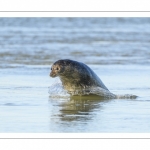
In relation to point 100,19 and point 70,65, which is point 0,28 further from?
point 70,65

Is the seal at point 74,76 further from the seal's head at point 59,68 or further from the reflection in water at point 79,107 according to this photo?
the reflection in water at point 79,107

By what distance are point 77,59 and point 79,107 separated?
23.3 ft

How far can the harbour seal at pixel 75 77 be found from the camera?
12016mm

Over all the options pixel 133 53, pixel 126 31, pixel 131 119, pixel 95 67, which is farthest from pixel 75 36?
pixel 131 119

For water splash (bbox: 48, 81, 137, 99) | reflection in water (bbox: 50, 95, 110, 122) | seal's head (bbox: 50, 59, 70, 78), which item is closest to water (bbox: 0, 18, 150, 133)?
reflection in water (bbox: 50, 95, 110, 122)

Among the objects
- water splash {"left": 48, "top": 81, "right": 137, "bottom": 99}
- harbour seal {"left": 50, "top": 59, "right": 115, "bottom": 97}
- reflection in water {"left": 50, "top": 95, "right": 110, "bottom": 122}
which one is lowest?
reflection in water {"left": 50, "top": 95, "right": 110, "bottom": 122}

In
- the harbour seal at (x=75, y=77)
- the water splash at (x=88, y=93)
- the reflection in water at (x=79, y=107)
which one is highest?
the harbour seal at (x=75, y=77)

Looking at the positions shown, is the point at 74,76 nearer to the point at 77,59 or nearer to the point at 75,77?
the point at 75,77

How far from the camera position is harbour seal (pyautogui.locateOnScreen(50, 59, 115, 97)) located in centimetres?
1202

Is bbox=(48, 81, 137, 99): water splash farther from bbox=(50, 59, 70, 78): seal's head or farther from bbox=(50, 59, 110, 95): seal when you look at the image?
bbox=(50, 59, 70, 78): seal's head

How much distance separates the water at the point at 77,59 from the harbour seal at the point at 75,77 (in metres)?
0.18

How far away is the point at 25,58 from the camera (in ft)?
59.9

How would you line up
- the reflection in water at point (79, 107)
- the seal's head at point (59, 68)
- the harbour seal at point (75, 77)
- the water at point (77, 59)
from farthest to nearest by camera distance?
1. the harbour seal at point (75, 77)
2. the seal's head at point (59, 68)
3. the reflection in water at point (79, 107)
4. the water at point (77, 59)

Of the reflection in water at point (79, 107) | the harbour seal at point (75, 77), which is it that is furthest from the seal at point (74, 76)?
the reflection in water at point (79, 107)
